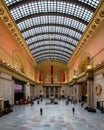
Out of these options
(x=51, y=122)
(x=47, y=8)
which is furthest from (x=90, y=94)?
(x=47, y=8)

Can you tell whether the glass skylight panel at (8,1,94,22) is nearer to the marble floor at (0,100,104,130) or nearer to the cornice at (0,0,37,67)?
the cornice at (0,0,37,67)

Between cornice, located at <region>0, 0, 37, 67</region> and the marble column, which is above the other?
cornice, located at <region>0, 0, 37, 67</region>

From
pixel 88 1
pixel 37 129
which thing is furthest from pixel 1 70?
pixel 88 1

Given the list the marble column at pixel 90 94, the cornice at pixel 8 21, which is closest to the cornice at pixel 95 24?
the marble column at pixel 90 94

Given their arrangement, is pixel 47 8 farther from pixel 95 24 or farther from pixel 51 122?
pixel 51 122

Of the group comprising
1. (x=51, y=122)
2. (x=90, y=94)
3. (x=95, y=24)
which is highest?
(x=95, y=24)

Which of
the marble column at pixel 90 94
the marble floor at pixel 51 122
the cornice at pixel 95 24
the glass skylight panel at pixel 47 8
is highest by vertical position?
the glass skylight panel at pixel 47 8

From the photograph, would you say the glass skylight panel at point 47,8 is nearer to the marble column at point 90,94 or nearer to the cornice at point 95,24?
the cornice at point 95,24

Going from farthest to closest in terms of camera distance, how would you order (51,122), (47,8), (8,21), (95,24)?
(47,8), (95,24), (8,21), (51,122)

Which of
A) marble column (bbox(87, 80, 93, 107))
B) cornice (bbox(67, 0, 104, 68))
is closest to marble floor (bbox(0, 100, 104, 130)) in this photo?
marble column (bbox(87, 80, 93, 107))

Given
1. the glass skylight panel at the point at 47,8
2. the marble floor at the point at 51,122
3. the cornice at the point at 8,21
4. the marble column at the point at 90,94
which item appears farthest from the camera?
the glass skylight panel at the point at 47,8

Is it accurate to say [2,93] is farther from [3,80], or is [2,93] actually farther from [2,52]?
[2,52]

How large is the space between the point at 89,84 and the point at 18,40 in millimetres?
19118

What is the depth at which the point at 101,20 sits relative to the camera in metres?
33.3
